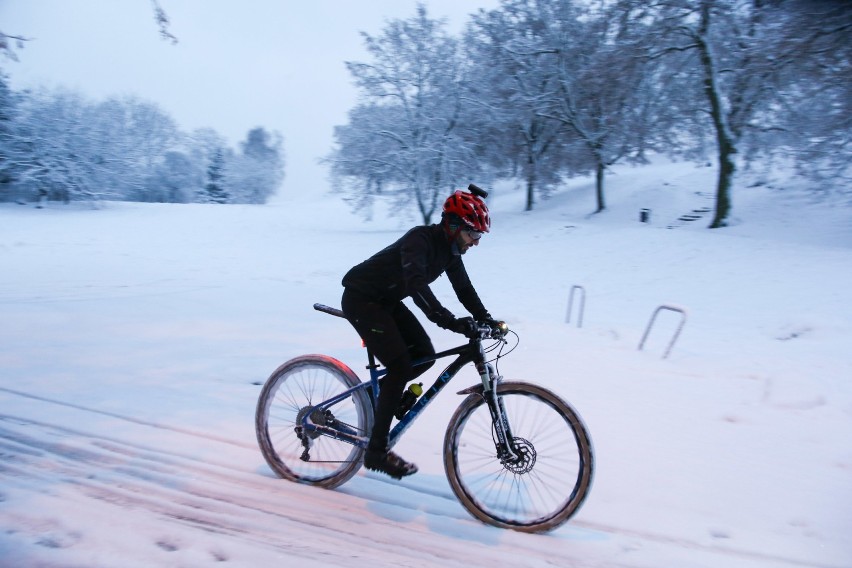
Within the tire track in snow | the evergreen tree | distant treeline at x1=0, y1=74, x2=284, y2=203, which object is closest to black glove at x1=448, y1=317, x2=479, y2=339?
the tire track in snow

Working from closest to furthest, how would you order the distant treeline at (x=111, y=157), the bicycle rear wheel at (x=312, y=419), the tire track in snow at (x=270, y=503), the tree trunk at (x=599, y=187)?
the tire track in snow at (x=270, y=503), the bicycle rear wheel at (x=312, y=419), the tree trunk at (x=599, y=187), the distant treeline at (x=111, y=157)

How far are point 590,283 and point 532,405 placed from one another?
13361 mm

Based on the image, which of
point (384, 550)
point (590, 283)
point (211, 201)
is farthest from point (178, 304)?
point (211, 201)

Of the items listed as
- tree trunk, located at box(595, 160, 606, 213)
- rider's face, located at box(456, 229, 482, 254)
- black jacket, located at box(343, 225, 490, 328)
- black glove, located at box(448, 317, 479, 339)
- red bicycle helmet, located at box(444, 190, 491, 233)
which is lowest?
tree trunk, located at box(595, 160, 606, 213)

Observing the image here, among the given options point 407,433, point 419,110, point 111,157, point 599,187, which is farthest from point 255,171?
point 407,433

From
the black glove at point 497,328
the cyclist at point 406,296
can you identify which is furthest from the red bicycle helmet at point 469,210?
the black glove at point 497,328

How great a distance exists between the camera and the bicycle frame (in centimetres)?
325

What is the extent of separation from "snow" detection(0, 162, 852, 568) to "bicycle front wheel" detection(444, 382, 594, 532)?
157 millimetres

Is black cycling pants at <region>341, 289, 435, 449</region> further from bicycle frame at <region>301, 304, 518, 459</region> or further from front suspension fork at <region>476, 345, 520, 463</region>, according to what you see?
front suspension fork at <region>476, 345, 520, 463</region>

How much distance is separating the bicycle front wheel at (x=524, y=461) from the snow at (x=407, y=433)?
157 mm

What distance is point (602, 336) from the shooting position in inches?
335

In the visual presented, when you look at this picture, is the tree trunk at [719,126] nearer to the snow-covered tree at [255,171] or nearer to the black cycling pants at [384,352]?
the black cycling pants at [384,352]

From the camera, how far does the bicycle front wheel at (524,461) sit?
10.3ft

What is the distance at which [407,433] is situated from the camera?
4.60 metres
